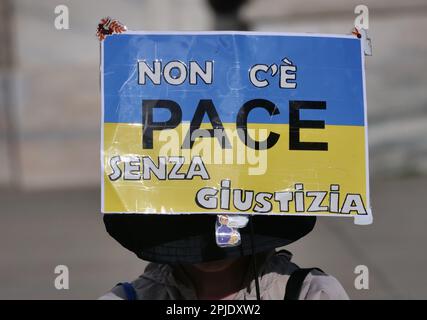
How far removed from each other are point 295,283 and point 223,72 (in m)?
0.63

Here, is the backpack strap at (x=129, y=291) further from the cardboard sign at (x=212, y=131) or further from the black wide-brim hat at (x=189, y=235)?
the cardboard sign at (x=212, y=131)

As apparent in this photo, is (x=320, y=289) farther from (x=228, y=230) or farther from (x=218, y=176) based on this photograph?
(x=218, y=176)

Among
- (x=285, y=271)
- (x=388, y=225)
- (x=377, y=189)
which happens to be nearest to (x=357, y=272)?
(x=388, y=225)

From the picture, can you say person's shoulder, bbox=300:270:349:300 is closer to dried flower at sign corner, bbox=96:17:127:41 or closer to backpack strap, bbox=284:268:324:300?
backpack strap, bbox=284:268:324:300

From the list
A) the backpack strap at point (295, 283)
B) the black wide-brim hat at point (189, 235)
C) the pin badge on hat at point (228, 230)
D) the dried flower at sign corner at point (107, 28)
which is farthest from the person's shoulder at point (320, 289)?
the dried flower at sign corner at point (107, 28)

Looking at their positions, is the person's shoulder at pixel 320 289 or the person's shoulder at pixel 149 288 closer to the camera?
the person's shoulder at pixel 320 289

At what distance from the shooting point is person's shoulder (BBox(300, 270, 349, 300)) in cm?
221

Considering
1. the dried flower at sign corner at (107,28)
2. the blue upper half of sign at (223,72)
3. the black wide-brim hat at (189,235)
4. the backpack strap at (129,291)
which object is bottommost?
the backpack strap at (129,291)

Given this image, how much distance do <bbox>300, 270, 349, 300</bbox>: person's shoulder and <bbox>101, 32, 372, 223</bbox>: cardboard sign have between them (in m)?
0.21

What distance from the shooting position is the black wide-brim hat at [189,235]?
2201 millimetres
